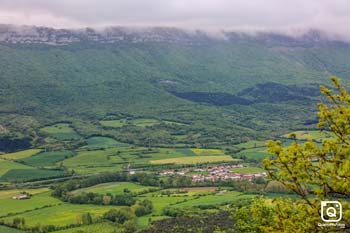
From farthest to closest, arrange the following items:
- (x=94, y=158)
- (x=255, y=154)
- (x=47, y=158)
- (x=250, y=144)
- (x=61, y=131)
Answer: (x=61, y=131) → (x=250, y=144) → (x=255, y=154) → (x=47, y=158) → (x=94, y=158)

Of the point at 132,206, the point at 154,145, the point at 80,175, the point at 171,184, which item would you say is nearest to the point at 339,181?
the point at 132,206

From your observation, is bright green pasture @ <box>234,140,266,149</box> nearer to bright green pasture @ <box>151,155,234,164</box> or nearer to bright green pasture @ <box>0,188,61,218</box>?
bright green pasture @ <box>151,155,234,164</box>

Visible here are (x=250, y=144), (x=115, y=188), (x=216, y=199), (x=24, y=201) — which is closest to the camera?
(x=216, y=199)

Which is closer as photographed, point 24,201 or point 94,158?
point 24,201

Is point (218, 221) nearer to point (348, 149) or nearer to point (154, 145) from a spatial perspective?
point (348, 149)

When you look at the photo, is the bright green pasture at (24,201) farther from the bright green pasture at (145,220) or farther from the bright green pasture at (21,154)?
the bright green pasture at (21,154)

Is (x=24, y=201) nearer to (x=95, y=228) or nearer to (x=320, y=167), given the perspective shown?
(x=95, y=228)

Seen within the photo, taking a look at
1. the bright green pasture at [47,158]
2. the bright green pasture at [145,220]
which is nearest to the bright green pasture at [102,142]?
the bright green pasture at [47,158]

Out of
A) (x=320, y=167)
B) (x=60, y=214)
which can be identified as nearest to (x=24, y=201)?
(x=60, y=214)
